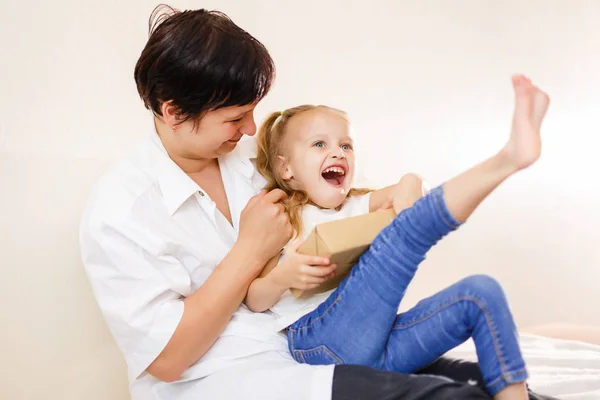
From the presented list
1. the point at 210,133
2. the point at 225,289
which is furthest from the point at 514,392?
the point at 210,133

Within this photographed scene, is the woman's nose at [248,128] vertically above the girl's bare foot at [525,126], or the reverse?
the girl's bare foot at [525,126]

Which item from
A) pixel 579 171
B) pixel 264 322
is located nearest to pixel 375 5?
pixel 579 171

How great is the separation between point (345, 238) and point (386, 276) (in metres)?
0.11

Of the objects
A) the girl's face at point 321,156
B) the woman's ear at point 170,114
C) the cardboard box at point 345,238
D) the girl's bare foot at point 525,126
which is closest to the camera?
the girl's bare foot at point 525,126

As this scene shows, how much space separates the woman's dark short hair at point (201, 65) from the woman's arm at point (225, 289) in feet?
0.88

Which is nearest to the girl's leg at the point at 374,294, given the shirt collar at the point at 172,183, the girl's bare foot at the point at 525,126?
the girl's bare foot at the point at 525,126

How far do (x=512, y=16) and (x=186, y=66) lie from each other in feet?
6.17

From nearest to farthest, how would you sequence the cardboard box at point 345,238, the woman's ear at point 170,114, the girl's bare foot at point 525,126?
1. the girl's bare foot at point 525,126
2. the cardboard box at point 345,238
3. the woman's ear at point 170,114

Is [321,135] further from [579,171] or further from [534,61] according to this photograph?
[579,171]

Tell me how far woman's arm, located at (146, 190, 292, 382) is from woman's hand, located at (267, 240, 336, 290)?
62mm

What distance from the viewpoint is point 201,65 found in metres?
1.37

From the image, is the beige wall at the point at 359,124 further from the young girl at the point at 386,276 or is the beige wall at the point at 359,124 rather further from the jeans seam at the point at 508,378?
the jeans seam at the point at 508,378

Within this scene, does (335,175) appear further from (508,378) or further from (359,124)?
(359,124)

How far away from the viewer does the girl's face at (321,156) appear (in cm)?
162
